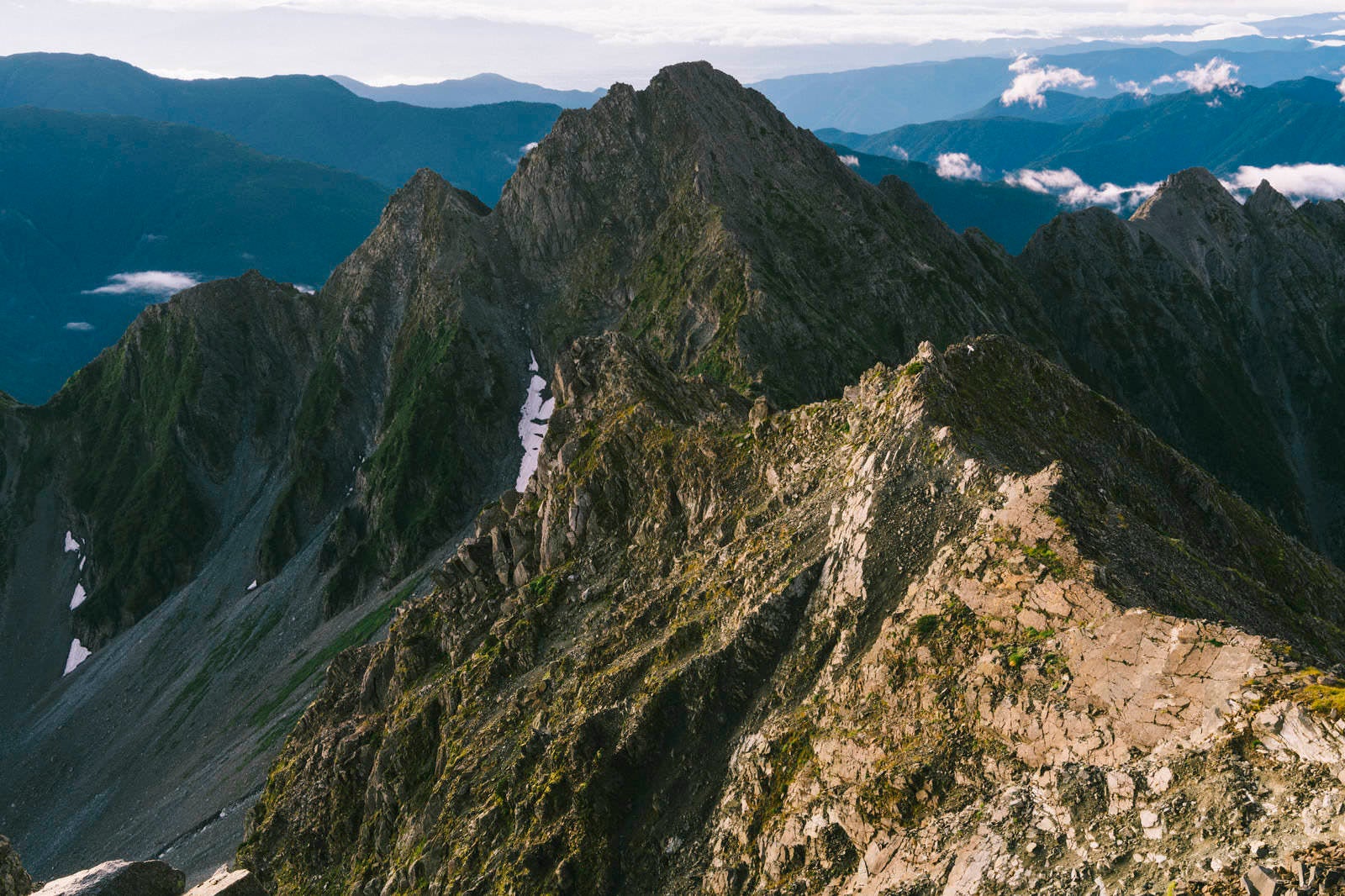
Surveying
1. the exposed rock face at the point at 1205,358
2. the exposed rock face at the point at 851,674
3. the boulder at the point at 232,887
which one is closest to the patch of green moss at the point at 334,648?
the exposed rock face at the point at 851,674

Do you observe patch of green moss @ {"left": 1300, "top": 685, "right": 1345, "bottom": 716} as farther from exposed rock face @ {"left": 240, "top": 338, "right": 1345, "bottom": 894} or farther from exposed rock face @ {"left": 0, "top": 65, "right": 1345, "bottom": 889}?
exposed rock face @ {"left": 0, "top": 65, "right": 1345, "bottom": 889}

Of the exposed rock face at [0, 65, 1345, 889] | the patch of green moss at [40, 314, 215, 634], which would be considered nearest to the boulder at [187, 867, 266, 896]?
the exposed rock face at [0, 65, 1345, 889]

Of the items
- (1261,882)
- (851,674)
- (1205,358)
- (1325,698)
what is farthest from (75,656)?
(1205,358)

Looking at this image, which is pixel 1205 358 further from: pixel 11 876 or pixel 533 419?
pixel 11 876

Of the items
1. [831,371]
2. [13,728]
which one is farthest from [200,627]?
[831,371]

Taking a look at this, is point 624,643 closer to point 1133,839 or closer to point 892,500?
point 892,500

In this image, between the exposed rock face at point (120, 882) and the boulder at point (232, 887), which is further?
the boulder at point (232, 887)

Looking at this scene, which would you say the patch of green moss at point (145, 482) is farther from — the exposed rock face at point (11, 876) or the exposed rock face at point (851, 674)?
the exposed rock face at point (11, 876)

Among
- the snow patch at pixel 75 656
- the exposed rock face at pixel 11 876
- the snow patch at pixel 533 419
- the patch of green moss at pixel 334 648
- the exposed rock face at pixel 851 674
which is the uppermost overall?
the exposed rock face at pixel 851 674
